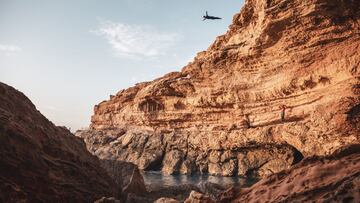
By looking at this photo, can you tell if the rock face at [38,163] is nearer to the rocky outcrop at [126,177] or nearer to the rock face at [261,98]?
the rocky outcrop at [126,177]

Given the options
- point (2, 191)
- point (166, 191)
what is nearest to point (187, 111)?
point (166, 191)

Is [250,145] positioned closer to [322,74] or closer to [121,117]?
[322,74]

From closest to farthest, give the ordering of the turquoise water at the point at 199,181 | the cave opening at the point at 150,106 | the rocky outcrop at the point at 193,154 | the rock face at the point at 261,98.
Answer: the rock face at the point at 261,98 < the turquoise water at the point at 199,181 < the rocky outcrop at the point at 193,154 < the cave opening at the point at 150,106

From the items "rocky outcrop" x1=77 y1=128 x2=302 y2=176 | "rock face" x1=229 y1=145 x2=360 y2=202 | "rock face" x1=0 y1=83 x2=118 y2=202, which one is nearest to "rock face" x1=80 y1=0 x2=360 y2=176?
"rocky outcrop" x1=77 y1=128 x2=302 y2=176

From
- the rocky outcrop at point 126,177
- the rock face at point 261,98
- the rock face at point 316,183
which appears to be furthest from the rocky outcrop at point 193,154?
the rock face at point 316,183

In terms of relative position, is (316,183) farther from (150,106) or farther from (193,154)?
(150,106)

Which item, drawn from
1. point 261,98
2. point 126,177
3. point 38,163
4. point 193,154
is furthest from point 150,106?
point 38,163
